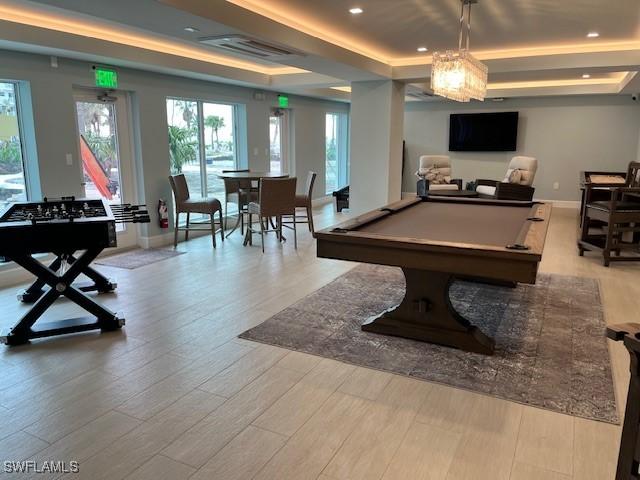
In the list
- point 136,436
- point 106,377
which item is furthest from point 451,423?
point 106,377

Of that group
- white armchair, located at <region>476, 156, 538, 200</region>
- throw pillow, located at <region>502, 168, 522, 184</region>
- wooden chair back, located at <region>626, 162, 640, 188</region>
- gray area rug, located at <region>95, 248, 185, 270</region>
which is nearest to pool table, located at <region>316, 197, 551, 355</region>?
wooden chair back, located at <region>626, 162, 640, 188</region>

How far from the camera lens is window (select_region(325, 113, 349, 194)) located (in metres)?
10.7

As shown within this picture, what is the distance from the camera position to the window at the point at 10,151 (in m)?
4.68

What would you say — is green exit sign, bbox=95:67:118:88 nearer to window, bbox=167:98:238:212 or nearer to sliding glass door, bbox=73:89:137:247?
sliding glass door, bbox=73:89:137:247

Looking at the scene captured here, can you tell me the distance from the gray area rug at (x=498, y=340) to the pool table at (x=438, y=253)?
126 mm

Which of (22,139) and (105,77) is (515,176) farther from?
(22,139)

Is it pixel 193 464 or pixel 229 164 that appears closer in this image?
pixel 193 464

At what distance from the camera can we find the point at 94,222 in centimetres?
312

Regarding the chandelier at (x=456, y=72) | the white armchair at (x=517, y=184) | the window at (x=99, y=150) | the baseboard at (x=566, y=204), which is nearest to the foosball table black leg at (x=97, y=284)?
the window at (x=99, y=150)

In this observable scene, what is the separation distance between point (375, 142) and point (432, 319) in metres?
3.94

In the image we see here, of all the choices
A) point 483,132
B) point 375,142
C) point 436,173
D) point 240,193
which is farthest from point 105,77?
point 483,132

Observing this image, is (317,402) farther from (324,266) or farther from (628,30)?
(628,30)

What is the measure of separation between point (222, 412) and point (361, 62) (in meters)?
4.47

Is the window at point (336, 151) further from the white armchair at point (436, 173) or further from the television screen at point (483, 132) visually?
the television screen at point (483, 132)
